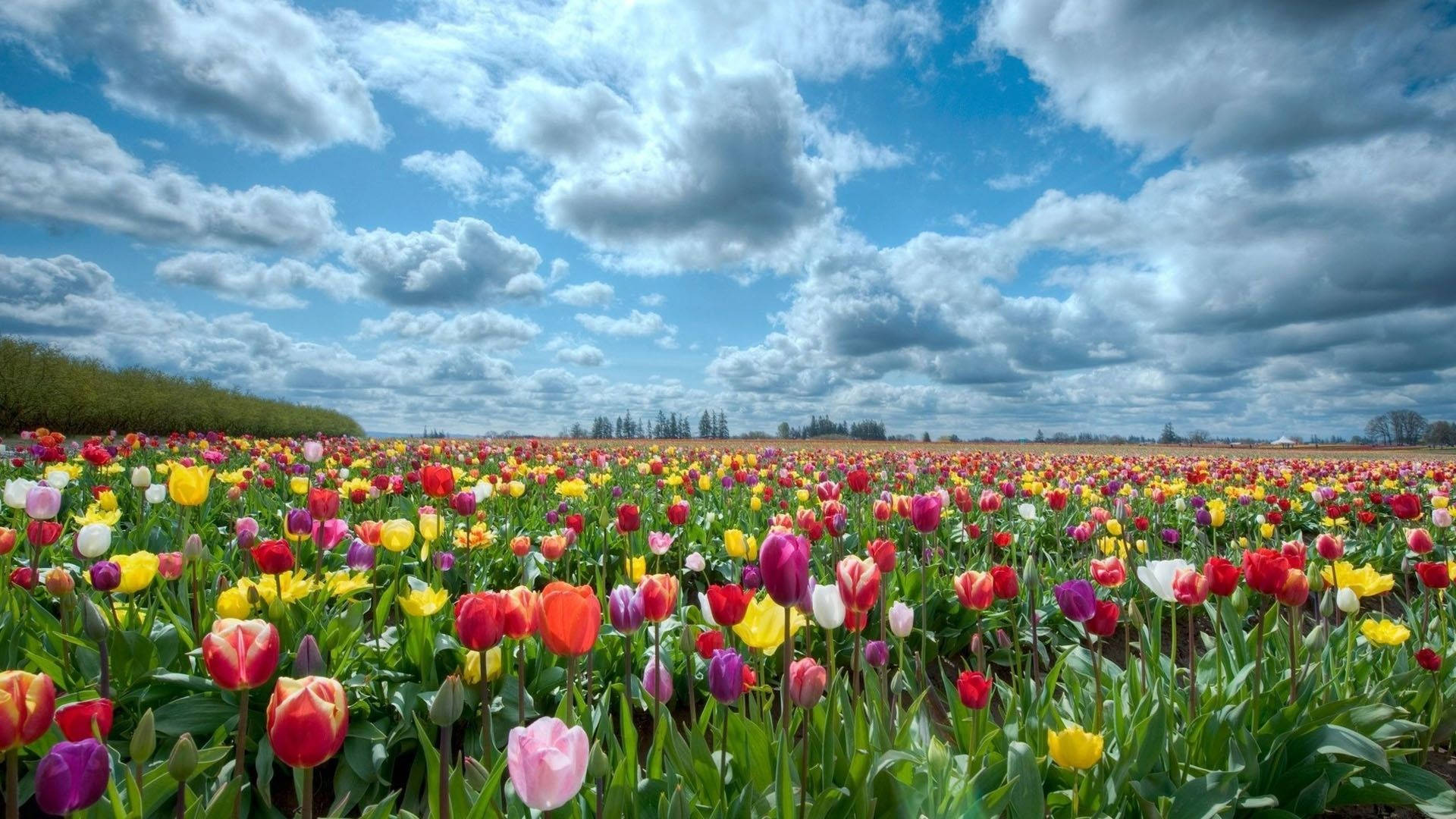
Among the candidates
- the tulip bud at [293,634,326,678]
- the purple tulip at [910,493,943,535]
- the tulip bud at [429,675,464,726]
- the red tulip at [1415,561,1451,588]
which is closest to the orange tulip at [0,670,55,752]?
the tulip bud at [293,634,326,678]

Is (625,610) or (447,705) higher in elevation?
(625,610)

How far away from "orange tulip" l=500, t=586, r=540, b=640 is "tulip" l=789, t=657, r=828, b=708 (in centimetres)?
75

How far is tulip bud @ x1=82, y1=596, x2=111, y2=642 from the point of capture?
254 cm

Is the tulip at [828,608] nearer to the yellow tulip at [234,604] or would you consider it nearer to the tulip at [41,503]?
the yellow tulip at [234,604]

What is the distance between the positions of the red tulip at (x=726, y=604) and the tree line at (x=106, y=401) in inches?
891

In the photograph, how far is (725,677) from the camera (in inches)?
80.6

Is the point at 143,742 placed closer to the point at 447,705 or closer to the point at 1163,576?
the point at 447,705

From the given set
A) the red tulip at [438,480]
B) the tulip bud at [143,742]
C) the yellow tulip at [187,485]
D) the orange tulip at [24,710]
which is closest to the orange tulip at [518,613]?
the tulip bud at [143,742]

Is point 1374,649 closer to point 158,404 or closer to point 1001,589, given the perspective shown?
point 1001,589

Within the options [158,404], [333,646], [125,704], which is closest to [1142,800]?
[333,646]

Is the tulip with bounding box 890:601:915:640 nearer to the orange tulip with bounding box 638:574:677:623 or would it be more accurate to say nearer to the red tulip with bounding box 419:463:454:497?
the orange tulip with bounding box 638:574:677:623

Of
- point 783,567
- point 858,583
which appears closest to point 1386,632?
point 858,583

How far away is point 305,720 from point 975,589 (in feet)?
7.57

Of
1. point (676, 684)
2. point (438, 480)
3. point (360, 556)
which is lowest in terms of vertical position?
point (676, 684)
